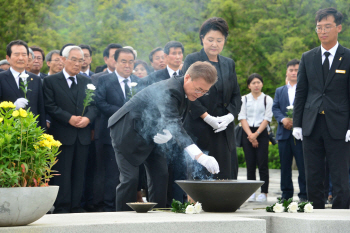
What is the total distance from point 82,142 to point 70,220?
320 centimetres

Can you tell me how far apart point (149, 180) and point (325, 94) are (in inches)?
89.1

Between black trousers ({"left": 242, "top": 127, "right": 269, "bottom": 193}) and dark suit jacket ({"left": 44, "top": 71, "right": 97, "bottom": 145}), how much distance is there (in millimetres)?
3130

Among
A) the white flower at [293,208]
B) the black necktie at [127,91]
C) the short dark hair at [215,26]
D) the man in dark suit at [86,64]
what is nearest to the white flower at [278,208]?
the white flower at [293,208]

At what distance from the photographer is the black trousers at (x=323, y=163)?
530 centimetres

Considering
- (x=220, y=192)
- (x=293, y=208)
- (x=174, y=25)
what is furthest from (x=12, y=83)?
(x=174, y=25)

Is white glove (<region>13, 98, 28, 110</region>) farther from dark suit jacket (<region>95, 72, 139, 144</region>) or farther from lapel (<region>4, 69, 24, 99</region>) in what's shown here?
dark suit jacket (<region>95, 72, 139, 144</region>)

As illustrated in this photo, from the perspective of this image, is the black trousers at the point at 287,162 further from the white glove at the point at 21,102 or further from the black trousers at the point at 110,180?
the white glove at the point at 21,102

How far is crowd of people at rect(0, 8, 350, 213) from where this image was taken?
479 centimetres

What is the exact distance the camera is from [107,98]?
7148 mm

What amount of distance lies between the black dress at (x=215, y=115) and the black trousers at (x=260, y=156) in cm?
307

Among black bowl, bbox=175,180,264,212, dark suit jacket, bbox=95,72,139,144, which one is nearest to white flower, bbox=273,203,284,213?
black bowl, bbox=175,180,264,212

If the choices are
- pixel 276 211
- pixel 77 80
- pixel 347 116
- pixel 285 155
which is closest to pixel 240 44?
pixel 285 155

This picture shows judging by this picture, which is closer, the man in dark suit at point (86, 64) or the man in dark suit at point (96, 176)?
the man in dark suit at point (96, 176)

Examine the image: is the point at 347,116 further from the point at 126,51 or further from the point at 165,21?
the point at 165,21
